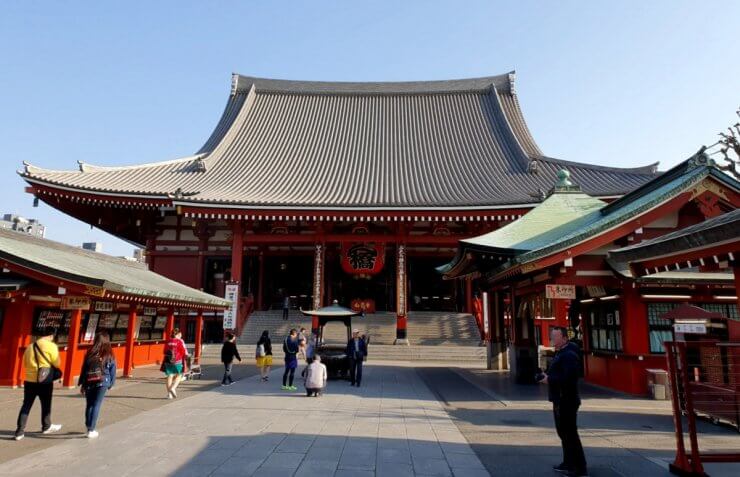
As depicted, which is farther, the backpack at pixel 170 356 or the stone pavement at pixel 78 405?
the backpack at pixel 170 356

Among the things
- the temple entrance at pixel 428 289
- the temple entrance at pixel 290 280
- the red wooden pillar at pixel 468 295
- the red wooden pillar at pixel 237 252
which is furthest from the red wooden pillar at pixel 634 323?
the temple entrance at pixel 290 280

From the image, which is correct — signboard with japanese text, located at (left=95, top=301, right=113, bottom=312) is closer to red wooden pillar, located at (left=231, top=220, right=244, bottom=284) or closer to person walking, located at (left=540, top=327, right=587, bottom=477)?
red wooden pillar, located at (left=231, top=220, right=244, bottom=284)

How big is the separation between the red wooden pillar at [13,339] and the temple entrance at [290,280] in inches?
671

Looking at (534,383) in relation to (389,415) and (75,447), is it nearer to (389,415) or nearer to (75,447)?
(389,415)

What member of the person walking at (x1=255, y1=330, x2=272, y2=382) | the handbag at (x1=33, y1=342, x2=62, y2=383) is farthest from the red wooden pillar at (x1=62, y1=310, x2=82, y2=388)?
the handbag at (x1=33, y1=342, x2=62, y2=383)

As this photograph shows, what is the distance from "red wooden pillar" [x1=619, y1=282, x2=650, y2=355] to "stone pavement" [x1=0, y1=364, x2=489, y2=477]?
524cm

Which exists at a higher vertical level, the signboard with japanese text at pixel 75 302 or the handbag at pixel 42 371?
the signboard with japanese text at pixel 75 302

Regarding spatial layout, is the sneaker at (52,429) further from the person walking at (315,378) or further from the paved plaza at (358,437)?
the person walking at (315,378)

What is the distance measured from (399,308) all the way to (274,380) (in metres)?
9.87

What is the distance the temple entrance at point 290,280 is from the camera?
28.2 metres

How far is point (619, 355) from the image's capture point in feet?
39.0

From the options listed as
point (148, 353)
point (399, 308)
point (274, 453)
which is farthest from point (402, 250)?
point (274, 453)

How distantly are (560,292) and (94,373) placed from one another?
9.74 meters

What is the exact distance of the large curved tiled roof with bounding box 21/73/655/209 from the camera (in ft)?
74.9
